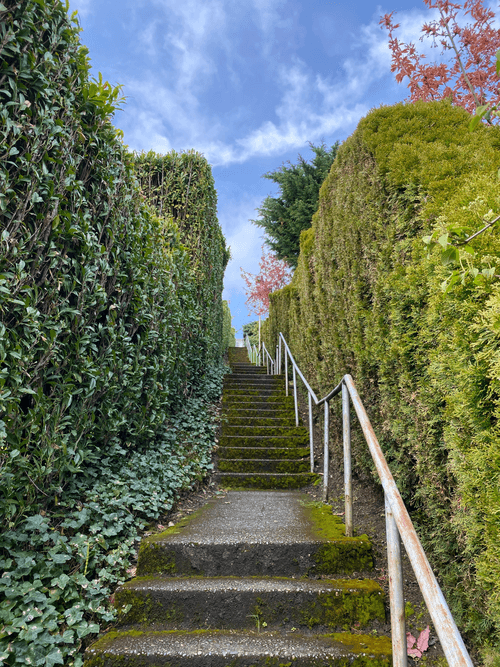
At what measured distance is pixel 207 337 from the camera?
6.64 m

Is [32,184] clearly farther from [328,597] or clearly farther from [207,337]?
[207,337]

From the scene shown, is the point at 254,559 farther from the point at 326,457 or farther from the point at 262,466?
the point at 262,466

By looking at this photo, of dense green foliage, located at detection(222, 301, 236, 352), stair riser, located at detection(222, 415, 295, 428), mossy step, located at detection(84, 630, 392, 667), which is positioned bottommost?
mossy step, located at detection(84, 630, 392, 667)

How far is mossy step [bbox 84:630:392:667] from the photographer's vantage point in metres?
1.81

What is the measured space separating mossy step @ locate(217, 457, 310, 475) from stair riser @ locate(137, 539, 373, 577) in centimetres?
203

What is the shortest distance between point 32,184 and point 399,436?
264cm

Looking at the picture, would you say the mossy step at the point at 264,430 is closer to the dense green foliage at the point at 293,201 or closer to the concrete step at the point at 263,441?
the concrete step at the point at 263,441

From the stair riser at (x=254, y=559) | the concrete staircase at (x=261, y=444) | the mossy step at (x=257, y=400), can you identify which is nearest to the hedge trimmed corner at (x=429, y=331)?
the stair riser at (x=254, y=559)

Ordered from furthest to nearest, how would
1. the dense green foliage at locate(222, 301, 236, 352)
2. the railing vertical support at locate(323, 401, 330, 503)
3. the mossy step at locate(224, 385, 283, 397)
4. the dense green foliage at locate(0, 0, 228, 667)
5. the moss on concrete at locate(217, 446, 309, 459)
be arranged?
the dense green foliage at locate(222, 301, 236, 352)
the mossy step at locate(224, 385, 283, 397)
the moss on concrete at locate(217, 446, 309, 459)
the railing vertical support at locate(323, 401, 330, 503)
the dense green foliage at locate(0, 0, 228, 667)

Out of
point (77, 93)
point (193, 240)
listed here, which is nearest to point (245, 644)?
point (77, 93)

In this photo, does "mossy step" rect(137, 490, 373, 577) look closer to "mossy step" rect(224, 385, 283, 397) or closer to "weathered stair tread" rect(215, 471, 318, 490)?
"weathered stair tread" rect(215, 471, 318, 490)

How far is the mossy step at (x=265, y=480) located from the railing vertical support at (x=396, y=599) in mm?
2801

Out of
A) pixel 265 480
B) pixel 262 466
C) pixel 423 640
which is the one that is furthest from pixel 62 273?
pixel 262 466

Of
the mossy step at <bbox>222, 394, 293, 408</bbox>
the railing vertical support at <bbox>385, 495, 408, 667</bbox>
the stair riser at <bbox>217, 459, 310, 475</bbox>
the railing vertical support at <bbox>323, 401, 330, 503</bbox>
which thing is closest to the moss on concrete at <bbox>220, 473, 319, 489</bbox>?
the stair riser at <bbox>217, 459, 310, 475</bbox>
